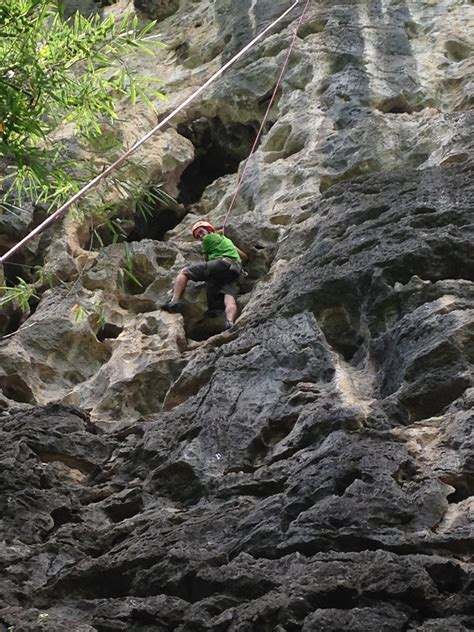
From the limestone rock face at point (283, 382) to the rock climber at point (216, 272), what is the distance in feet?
0.55

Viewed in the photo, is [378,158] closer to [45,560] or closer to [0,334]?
[0,334]

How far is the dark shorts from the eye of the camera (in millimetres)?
8406

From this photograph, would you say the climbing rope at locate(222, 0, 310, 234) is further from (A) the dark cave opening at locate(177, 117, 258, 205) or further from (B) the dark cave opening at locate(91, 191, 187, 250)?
(B) the dark cave opening at locate(91, 191, 187, 250)

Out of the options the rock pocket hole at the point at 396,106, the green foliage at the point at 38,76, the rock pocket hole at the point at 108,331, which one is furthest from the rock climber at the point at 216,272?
the rock pocket hole at the point at 396,106

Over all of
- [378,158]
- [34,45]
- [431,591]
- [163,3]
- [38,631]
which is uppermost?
[163,3]

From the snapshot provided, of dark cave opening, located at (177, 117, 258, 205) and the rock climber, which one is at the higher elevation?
dark cave opening, located at (177, 117, 258, 205)

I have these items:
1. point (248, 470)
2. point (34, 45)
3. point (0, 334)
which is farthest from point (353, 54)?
point (248, 470)

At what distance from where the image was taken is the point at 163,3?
14570 millimetres

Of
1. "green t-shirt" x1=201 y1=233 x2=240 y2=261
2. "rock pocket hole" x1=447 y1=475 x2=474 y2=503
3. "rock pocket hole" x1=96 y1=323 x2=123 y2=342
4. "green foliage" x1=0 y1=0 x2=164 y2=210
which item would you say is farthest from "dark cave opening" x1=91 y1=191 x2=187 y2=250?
"rock pocket hole" x1=447 y1=475 x2=474 y2=503

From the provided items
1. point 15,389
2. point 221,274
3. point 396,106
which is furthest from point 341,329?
point 396,106

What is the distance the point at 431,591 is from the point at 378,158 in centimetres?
551

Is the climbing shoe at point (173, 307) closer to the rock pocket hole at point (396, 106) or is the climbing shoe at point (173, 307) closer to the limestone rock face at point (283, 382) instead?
the limestone rock face at point (283, 382)

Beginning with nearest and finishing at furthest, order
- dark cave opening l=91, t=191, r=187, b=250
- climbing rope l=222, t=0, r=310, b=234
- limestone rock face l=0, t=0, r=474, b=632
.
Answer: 1. limestone rock face l=0, t=0, r=474, b=632
2. climbing rope l=222, t=0, r=310, b=234
3. dark cave opening l=91, t=191, r=187, b=250

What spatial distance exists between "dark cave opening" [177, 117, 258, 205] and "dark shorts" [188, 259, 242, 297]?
3119 millimetres
